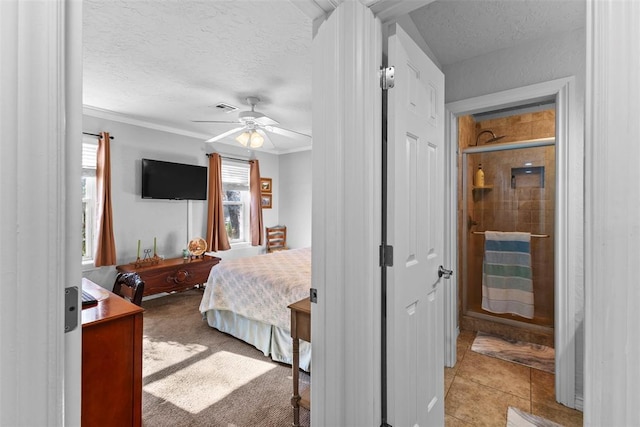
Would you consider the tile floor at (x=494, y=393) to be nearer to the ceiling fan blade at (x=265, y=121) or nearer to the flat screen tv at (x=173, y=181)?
the ceiling fan blade at (x=265, y=121)

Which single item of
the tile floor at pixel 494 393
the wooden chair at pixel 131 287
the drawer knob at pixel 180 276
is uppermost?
the wooden chair at pixel 131 287

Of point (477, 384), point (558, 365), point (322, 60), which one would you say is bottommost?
point (477, 384)

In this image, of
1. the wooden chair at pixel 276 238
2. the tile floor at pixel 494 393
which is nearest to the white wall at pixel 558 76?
the tile floor at pixel 494 393

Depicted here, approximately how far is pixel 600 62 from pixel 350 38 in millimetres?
773

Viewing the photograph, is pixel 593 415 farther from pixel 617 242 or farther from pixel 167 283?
pixel 167 283

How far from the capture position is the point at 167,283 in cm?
388

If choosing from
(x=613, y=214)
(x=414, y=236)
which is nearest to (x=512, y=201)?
(x=414, y=236)

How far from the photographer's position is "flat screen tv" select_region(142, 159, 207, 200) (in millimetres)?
4020

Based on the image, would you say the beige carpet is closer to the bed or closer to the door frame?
the bed

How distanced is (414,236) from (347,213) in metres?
0.39

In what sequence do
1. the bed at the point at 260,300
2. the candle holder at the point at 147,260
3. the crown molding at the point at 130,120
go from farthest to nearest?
the candle holder at the point at 147,260 → the crown molding at the point at 130,120 → the bed at the point at 260,300

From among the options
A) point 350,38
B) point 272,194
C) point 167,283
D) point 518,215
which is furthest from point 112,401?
point 272,194

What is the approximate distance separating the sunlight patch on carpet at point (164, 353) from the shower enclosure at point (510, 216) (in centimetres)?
265

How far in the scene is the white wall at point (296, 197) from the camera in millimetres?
5609
